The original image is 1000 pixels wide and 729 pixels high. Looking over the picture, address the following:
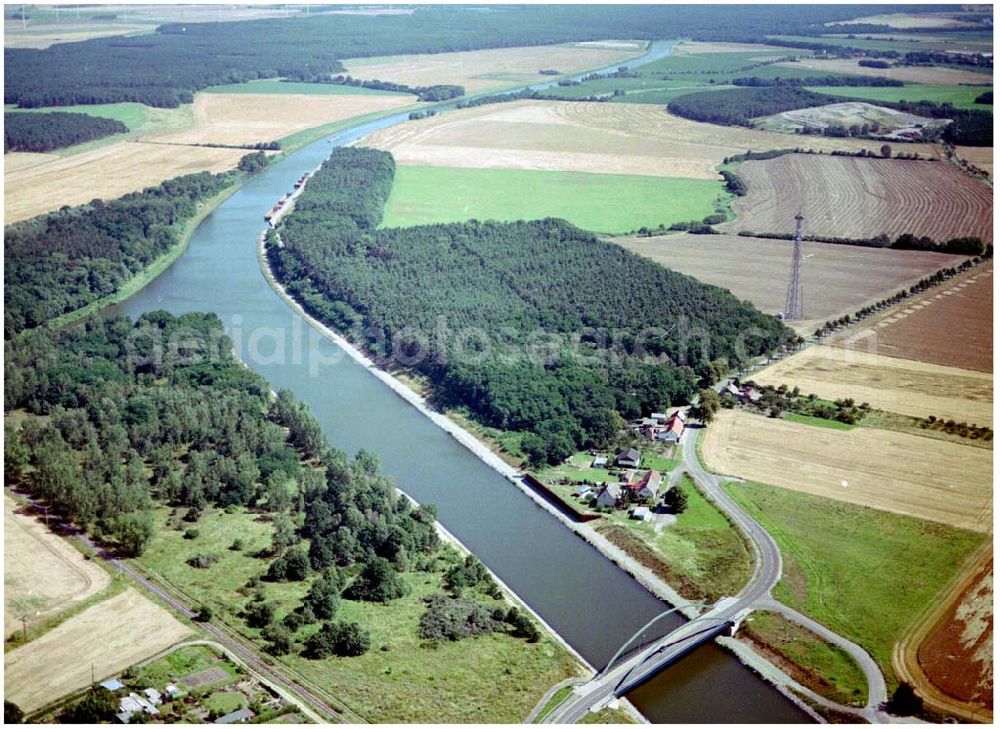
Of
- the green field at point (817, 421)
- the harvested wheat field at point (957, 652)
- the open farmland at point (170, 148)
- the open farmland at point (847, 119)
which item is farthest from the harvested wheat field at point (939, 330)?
the open farmland at point (170, 148)

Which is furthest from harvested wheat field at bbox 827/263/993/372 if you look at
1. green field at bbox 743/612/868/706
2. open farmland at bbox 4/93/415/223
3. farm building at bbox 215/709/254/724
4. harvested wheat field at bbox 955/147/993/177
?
open farmland at bbox 4/93/415/223

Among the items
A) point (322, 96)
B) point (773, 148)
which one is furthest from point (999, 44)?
point (322, 96)

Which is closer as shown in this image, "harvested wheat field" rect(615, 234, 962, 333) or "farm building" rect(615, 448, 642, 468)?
"farm building" rect(615, 448, 642, 468)

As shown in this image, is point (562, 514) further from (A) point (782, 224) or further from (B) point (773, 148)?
(B) point (773, 148)

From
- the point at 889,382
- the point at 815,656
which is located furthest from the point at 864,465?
the point at 815,656

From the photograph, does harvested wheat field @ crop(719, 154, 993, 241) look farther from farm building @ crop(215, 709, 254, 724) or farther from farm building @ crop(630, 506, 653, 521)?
farm building @ crop(215, 709, 254, 724)

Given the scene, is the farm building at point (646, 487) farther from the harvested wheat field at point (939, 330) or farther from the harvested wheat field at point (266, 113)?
the harvested wheat field at point (266, 113)

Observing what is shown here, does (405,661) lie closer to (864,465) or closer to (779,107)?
(864,465)
